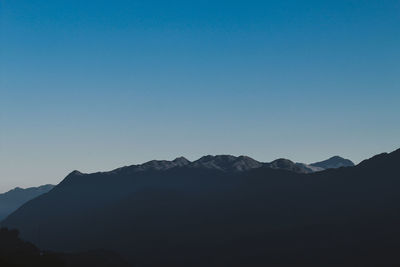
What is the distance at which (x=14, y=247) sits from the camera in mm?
144250

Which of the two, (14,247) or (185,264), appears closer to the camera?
(14,247)

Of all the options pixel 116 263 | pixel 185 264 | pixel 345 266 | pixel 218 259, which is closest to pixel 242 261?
pixel 218 259

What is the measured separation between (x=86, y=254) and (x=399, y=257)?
120 metres

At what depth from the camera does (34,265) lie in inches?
4619

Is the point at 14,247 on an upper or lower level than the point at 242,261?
upper

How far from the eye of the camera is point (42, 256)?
131 meters

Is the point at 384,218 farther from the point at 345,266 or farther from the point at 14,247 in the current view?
the point at 14,247

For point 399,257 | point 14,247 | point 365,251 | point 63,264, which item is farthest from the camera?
point 365,251

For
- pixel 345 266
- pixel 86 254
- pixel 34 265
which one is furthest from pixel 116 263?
pixel 345 266

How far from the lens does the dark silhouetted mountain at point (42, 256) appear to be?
400 ft

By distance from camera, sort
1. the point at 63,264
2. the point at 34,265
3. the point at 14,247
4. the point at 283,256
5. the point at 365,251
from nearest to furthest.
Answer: the point at 34,265, the point at 63,264, the point at 14,247, the point at 365,251, the point at 283,256

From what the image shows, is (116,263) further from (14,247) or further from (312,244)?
(312,244)

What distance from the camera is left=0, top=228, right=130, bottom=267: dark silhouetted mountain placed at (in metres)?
122

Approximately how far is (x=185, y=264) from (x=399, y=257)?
93441 mm
